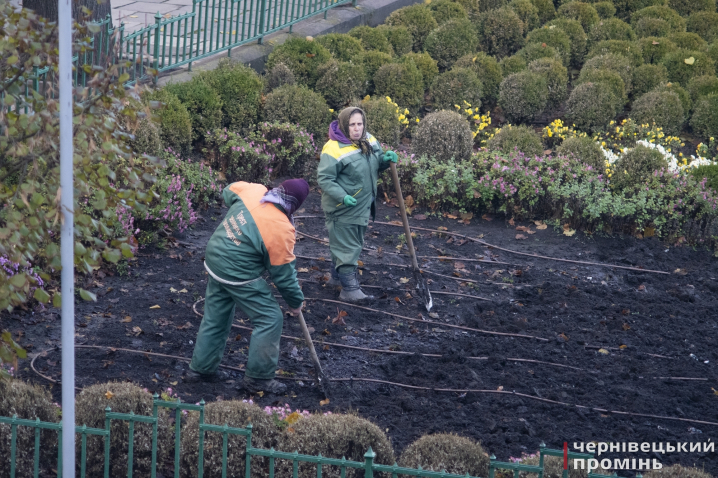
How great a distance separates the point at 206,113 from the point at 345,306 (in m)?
3.79

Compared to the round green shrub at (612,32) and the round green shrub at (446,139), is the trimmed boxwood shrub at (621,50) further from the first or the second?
the round green shrub at (446,139)

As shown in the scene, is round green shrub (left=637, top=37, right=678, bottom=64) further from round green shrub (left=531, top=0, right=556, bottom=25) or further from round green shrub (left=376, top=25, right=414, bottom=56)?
round green shrub (left=376, top=25, right=414, bottom=56)

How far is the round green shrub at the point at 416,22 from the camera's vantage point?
13.5 m

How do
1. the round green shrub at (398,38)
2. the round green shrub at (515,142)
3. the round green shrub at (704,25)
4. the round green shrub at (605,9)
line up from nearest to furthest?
the round green shrub at (515,142)
the round green shrub at (398,38)
the round green shrub at (704,25)
the round green shrub at (605,9)

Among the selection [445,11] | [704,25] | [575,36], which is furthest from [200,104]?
[704,25]

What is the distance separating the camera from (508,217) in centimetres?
884

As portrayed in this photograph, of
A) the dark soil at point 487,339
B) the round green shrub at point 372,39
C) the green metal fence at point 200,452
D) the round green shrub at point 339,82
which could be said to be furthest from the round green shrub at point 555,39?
the green metal fence at point 200,452

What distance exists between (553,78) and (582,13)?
3.91m

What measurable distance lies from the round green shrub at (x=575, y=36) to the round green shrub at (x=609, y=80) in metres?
2.24

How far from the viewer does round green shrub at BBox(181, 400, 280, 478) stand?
3.95m

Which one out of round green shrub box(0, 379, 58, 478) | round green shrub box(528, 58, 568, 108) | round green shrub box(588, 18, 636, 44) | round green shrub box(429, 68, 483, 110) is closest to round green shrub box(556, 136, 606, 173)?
round green shrub box(429, 68, 483, 110)

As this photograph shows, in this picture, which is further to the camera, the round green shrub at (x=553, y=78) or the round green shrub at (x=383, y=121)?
the round green shrub at (x=553, y=78)

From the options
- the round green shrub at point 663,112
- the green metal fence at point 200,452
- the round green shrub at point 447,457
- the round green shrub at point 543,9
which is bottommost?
the round green shrub at point 447,457

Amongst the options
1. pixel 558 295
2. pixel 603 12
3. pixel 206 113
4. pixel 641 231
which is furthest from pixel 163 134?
pixel 603 12
